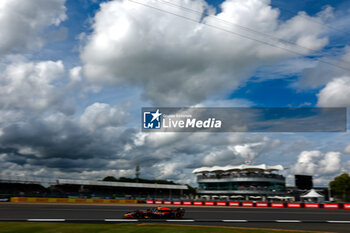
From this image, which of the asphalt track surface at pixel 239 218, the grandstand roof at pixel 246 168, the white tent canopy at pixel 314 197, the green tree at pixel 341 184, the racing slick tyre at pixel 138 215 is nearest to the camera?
the asphalt track surface at pixel 239 218

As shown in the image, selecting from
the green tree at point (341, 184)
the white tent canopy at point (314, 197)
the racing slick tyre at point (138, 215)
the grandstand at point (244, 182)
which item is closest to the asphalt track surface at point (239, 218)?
the racing slick tyre at point (138, 215)

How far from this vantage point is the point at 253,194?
106375 millimetres

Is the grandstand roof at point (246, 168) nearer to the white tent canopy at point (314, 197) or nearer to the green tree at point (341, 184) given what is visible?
the green tree at point (341, 184)

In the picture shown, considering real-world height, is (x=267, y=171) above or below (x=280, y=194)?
above

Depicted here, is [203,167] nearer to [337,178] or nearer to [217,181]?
[217,181]

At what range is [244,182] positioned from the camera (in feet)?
366

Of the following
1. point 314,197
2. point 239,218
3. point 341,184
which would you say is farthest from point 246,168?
point 239,218

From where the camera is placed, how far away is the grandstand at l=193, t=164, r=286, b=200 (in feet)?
346

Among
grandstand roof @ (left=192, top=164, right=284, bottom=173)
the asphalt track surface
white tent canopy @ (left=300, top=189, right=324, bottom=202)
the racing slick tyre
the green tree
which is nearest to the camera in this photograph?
the asphalt track surface

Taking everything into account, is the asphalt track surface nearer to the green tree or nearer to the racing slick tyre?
the racing slick tyre

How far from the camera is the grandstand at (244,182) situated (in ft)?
346

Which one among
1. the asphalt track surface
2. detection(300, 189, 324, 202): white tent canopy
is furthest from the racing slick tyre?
detection(300, 189, 324, 202): white tent canopy

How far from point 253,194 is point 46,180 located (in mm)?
73970

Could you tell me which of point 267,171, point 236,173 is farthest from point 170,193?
point 267,171
